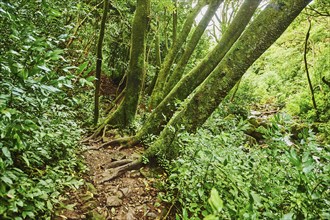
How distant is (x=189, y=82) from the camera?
5.71 meters

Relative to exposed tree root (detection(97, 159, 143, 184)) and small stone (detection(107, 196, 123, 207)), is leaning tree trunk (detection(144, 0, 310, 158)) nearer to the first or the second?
exposed tree root (detection(97, 159, 143, 184))

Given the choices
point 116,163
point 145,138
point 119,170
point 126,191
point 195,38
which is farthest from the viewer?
point 195,38

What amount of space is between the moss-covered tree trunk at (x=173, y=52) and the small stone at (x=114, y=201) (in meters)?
4.54

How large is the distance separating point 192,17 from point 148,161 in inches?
205

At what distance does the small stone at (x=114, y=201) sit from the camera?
3641mm

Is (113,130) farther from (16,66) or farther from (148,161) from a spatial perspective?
(16,66)

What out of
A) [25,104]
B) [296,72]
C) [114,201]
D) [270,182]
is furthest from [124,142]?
[296,72]

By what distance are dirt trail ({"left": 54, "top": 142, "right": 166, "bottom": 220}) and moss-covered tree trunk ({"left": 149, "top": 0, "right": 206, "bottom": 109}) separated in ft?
12.8

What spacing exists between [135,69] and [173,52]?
7.74ft

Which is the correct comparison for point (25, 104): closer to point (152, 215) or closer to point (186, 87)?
point (152, 215)

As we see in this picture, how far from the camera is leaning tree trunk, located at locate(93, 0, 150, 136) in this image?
5.98 meters

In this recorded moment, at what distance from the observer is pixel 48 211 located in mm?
2633

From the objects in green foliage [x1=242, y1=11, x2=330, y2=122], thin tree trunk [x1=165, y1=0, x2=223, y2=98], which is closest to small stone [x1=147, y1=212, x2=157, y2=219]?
thin tree trunk [x1=165, y1=0, x2=223, y2=98]

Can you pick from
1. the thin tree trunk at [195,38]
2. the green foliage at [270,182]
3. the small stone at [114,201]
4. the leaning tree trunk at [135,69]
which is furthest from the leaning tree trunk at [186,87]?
the green foliage at [270,182]
